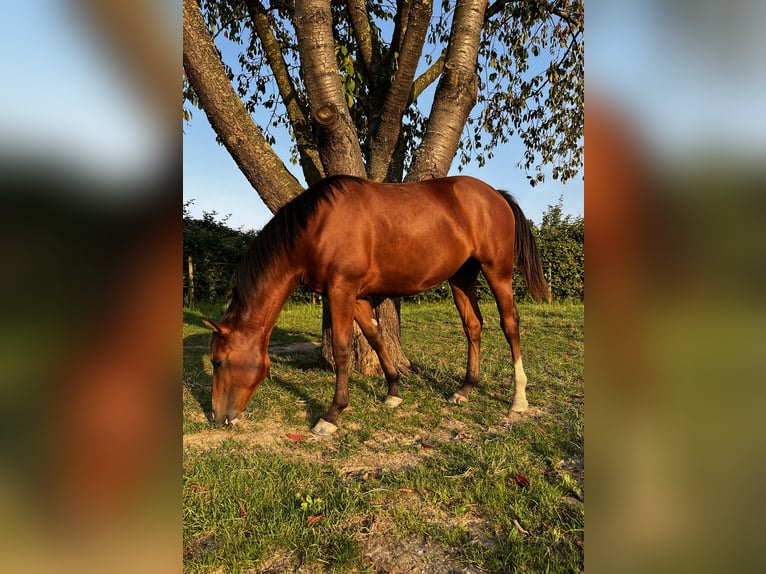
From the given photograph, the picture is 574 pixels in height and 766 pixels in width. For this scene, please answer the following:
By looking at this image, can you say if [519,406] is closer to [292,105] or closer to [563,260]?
[292,105]

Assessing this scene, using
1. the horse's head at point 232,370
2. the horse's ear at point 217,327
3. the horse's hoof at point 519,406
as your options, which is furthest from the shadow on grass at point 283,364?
the horse's hoof at point 519,406

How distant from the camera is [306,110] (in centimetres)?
683

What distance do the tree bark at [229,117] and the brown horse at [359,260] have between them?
3.42ft

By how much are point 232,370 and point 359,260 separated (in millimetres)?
1291

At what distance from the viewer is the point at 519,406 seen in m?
3.70

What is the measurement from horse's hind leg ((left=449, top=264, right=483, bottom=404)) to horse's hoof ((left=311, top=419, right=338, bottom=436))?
1.44m

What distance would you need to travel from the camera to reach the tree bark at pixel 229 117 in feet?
12.3

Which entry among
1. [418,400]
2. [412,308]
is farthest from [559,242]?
[418,400]

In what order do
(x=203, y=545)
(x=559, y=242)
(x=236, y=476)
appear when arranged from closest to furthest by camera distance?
(x=203, y=545)
(x=236, y=476)
(x=559, y=242)

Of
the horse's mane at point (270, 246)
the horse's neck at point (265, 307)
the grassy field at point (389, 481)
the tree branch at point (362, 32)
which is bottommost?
the grassy field at point (389, 481)

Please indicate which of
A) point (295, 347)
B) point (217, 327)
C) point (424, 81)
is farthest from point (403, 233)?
point (295, 347)

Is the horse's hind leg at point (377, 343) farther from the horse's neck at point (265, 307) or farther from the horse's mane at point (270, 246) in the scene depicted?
the horse's mane at point (270, 246)
